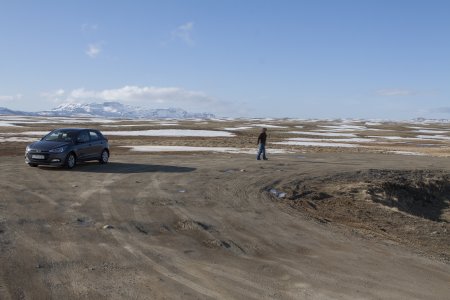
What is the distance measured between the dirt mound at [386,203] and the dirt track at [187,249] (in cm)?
36

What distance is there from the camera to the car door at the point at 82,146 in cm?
1988

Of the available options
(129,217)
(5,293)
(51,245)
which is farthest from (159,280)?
(129,217)

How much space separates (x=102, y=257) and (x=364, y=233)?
20.0 feet

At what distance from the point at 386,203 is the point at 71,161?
1216 cm

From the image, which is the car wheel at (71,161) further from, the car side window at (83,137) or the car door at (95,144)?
the car door at (95,144)

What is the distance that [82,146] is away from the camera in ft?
65.9

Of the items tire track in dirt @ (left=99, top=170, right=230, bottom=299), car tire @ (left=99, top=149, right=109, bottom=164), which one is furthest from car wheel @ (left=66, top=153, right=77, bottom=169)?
tire track in dirt @ (left=99, top=170, right=230, bottom=299)

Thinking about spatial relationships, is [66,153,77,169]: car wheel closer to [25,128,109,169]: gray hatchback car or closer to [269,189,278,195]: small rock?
[25,128,109,169]: gray hatchback car

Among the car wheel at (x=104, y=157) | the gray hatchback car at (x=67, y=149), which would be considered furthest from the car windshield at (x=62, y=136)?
the car wheel at (x=104, y=157)

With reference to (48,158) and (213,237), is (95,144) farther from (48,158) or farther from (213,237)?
(213,237)

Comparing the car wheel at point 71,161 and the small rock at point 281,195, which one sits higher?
the car wheel at point 71,161

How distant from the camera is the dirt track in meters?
6.46

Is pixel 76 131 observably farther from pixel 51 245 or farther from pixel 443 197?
pixel 443 197

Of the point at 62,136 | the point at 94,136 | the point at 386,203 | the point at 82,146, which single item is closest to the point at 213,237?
Answer: the point at 386,203
